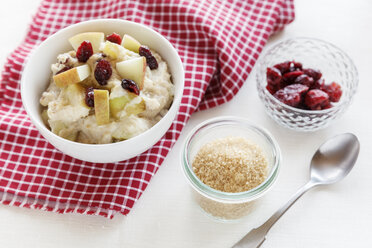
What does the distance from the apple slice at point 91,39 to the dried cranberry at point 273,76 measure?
663mm

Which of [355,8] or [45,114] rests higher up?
[355,8]

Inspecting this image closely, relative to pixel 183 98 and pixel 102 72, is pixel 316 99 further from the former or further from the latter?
pixel 102 72

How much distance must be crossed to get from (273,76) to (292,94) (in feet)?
0.39

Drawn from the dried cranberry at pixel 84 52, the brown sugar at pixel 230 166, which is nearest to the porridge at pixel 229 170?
the brown sugar at pixel 230 166

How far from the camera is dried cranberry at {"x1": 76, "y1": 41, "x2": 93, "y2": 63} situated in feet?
4.94

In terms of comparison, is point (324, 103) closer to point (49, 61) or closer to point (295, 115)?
point (295, 115)

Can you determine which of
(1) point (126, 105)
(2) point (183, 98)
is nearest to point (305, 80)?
(2) point (183, 98)

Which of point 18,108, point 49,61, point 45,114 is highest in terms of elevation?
point 49,61

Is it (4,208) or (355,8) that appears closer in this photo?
(4,208)

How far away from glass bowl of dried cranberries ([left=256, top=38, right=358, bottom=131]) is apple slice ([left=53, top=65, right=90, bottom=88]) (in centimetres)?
70

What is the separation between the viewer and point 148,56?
5.11 ft

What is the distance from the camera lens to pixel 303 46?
1.94 m

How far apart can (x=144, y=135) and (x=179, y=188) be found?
32 cm

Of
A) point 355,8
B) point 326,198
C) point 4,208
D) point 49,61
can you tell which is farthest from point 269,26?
point 4,208
